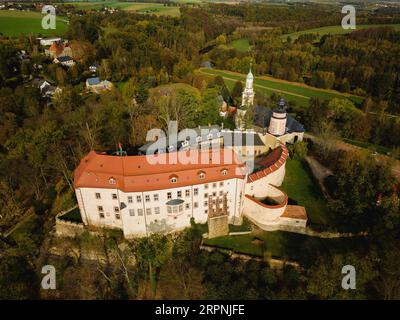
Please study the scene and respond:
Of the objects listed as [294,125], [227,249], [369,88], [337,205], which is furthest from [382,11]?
[227,249]

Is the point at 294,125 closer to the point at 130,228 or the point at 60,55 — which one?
the point at 130,228

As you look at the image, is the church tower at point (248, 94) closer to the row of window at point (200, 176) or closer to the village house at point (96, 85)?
the row of window at point (200, 176)

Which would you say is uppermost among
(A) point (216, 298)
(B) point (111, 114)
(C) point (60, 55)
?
(C) point (60, 55)

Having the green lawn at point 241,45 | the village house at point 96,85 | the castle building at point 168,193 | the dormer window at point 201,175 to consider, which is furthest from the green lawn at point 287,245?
the green lawn at point 241,45

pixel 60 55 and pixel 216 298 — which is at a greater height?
pixel 60 55

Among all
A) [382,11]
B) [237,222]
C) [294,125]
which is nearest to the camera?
[237,222]

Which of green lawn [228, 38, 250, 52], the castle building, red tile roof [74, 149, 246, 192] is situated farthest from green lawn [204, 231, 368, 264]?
green lawn [228, 38, 250, 52]

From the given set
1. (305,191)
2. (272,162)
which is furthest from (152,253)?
(305,191)
